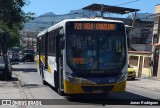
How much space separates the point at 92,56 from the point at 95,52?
0.63ft

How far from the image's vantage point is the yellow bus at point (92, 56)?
15516 mm

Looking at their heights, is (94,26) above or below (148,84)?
above

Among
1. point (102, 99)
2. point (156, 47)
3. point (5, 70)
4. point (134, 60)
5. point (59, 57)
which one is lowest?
point (134, 60)

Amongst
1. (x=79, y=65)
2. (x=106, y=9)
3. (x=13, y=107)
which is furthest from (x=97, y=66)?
(x=106, y=9)

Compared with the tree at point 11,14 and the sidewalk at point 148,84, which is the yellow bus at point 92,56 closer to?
the sidewalk at point 148,84

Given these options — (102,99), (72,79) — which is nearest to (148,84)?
(102,99)

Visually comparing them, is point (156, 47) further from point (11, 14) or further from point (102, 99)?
point (102, 99)

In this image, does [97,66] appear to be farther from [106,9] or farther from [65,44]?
[106,9]

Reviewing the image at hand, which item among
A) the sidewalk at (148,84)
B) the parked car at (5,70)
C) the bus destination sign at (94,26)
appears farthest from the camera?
the parked car at (5,70)

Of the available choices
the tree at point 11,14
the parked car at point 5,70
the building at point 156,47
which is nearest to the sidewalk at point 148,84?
the building at point 156,47

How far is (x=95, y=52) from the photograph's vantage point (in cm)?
1578

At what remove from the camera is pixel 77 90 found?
15.4 m

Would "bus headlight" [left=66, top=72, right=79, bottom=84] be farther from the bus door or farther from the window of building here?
the window of building

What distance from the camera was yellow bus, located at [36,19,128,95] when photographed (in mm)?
15516
